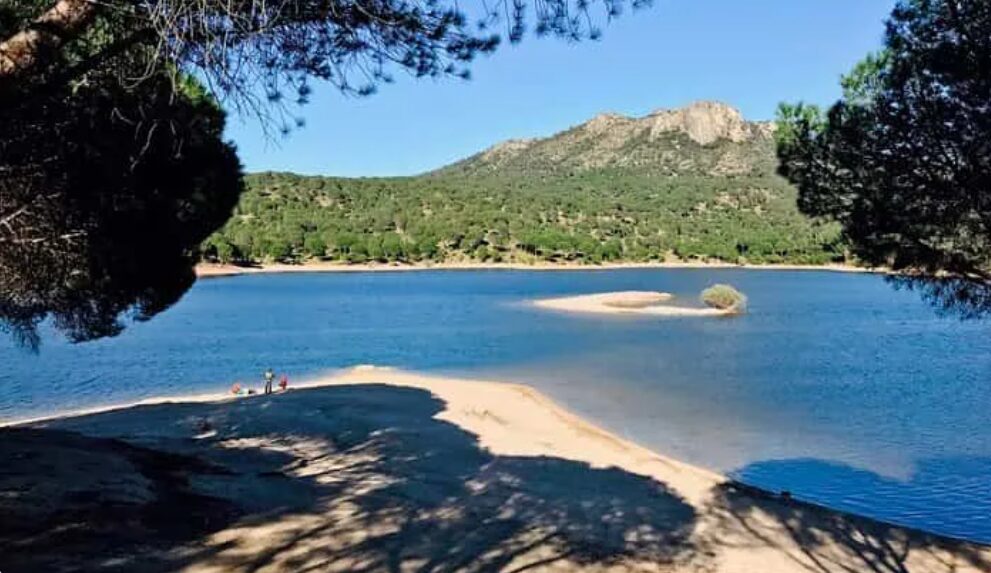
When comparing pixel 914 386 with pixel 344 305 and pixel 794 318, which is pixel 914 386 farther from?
pixel 344 305

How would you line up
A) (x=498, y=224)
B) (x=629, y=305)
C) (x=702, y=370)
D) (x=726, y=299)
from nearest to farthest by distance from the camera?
(x=702, y=370) < (x=726, y=299) < (x=629, y=305) < (x=498, y=224)

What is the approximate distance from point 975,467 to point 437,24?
15510mm

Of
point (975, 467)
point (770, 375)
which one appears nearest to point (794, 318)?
point (770, 375)

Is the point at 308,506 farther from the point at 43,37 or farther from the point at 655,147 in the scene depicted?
the point at 655,147

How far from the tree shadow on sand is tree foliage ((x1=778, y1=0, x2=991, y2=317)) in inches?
160

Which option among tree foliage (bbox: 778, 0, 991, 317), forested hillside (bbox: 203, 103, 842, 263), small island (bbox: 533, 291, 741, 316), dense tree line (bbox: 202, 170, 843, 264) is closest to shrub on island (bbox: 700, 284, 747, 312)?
small island (bbox: 533, 291, 741, 316)

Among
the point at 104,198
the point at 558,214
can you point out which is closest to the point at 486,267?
the point at 558,214

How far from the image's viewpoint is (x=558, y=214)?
4921 inches

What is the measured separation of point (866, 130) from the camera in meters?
9.11

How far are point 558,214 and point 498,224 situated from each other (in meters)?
12.5

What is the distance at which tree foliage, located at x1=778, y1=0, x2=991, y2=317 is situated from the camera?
8.01m

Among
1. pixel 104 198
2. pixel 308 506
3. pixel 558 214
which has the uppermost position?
pixel 558 214

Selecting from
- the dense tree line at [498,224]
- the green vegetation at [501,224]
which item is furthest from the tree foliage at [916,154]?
the green vegetation at [501,224]

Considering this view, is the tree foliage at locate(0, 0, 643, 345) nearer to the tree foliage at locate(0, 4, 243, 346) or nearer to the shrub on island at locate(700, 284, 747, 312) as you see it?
the tree foliage at locate(0, 4, 243, 346)
